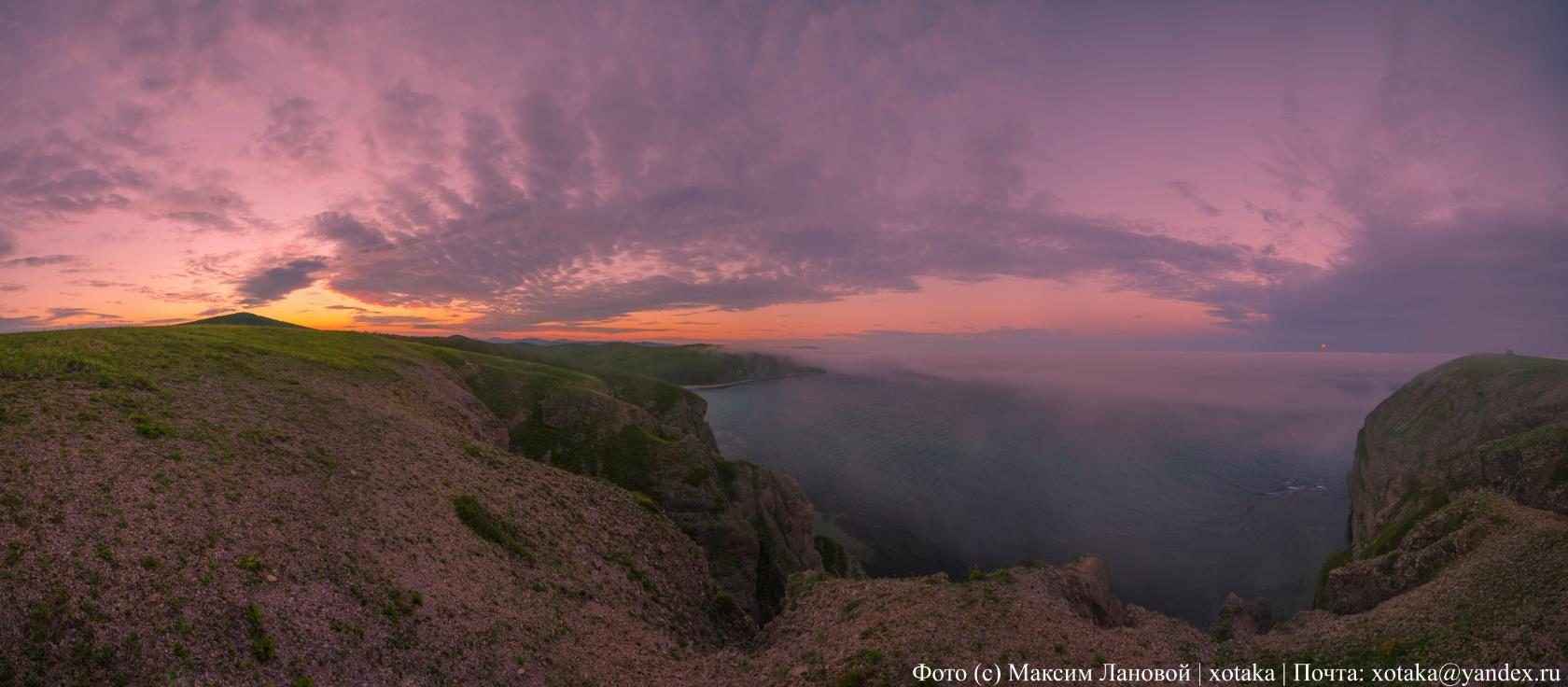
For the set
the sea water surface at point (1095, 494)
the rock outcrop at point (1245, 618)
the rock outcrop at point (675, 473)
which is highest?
the rock outcrop at point (675, 473)

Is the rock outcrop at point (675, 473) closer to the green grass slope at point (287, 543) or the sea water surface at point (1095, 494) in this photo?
the green grass slope at point (287, 543)

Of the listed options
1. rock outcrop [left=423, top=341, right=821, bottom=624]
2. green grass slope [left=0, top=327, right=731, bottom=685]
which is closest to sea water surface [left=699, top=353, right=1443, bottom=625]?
rock outcrop [left=423, top=341, right=821, bottom=624]

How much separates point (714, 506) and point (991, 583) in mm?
24455

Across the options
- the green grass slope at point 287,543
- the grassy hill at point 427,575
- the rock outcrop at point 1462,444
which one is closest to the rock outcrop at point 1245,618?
the grassy hill at point 427,575

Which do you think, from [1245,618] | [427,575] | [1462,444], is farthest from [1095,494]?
[427,575]

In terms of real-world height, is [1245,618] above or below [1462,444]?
below

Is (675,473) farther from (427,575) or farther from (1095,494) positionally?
(1095,494)

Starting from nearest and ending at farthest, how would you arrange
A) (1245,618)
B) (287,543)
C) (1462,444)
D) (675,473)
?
(287,543)
(1245,618)
(675,473)
(1462,444)

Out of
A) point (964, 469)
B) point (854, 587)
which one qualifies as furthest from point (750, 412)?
point (854, 587)

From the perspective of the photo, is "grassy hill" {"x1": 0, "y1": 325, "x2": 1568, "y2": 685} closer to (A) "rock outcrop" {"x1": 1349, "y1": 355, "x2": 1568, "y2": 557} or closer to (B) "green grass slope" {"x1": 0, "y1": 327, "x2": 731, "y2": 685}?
(B) "green grass slope" {"x1": 0, "y1": 327, "x2": 731, "y2": 685}

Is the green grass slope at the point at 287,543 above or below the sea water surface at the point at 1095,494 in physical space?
above

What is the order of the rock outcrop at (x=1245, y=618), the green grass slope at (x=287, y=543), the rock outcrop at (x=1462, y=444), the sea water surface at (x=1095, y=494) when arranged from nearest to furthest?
the green grass slope at (x=287, y=543) → the rock outcrop at (x=1462, y=444) → the rock outcrop at (x=1245, y=618) → the sea water surface at (x=1095, y=494)

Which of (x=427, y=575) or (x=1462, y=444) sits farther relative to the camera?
(x=1462, y=444)

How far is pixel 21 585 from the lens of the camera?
49.3 feet
